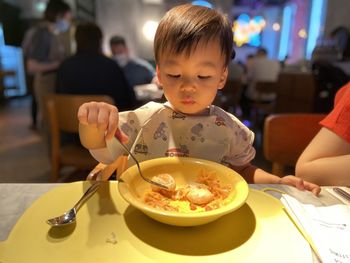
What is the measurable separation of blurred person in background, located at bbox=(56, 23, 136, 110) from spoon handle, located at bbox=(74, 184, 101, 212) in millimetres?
1766

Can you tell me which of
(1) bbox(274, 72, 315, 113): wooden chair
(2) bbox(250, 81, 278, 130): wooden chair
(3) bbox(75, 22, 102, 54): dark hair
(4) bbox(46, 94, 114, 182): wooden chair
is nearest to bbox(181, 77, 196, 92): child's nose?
(4) bbox(46, 94, 114, 182): wooden chair

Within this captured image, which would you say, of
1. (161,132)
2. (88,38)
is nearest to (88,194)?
(161,132)

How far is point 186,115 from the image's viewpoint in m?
0.98

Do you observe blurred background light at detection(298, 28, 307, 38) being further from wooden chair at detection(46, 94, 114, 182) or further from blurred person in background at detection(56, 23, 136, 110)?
wooden chair at detection(46, 94, 114, 182)

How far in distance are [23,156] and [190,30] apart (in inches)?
128

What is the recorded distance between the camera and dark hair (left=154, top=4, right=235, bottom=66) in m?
0.79

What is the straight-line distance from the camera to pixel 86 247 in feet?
1.70

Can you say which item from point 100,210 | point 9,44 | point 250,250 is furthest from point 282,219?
point 9,44

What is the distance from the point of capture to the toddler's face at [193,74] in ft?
2.63

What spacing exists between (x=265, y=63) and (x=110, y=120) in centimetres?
481

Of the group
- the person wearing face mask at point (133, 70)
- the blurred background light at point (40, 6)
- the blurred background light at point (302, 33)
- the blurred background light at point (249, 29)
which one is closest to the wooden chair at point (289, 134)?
the person wearing face mask at point (133, 70)

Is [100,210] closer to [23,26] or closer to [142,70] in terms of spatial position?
[142,70]

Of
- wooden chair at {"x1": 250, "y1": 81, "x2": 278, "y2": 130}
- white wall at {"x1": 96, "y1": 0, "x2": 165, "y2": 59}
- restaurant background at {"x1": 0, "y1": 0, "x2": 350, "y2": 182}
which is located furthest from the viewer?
white wall at {"x1": 96, "y1": 0, "x2": 165, "y2": 59}

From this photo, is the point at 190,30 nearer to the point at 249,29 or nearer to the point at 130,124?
the point at 130,124
